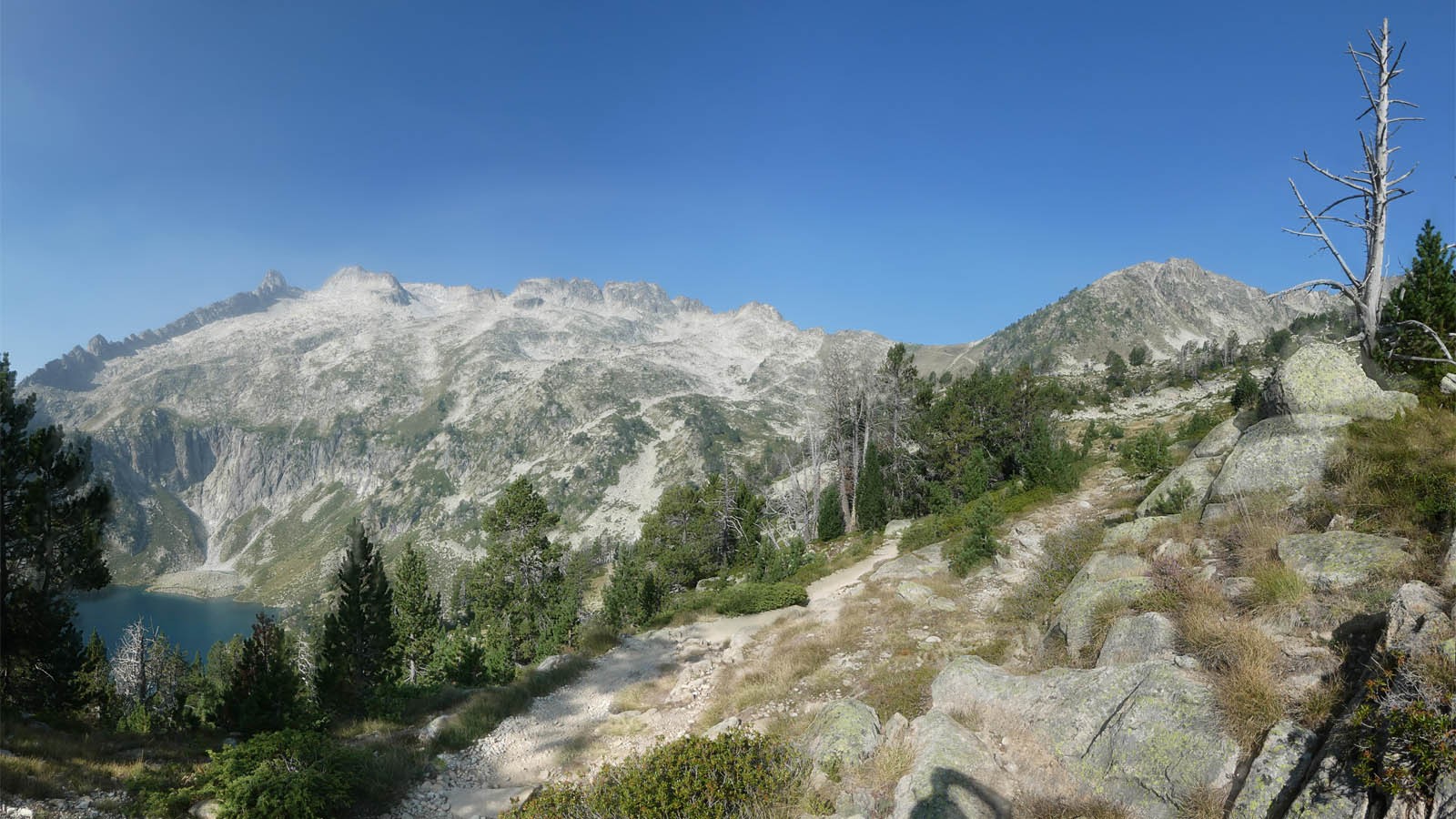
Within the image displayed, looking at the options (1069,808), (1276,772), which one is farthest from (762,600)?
(1276,772)

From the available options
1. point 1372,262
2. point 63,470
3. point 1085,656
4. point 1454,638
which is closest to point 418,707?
point 63,470

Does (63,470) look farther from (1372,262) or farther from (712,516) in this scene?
(1372,262)

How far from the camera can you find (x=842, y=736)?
10125mm

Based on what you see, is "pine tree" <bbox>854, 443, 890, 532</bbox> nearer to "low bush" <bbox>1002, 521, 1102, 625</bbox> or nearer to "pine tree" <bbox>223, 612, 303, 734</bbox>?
"low bush" <bbox>1002, 521, 1102, 625</bbox>

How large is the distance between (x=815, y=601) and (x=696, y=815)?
18624 millimetres

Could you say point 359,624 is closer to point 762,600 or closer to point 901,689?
point 762,600

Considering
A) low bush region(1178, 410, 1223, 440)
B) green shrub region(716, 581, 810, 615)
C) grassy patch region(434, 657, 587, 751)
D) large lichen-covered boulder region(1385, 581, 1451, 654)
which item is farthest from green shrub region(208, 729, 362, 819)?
low bush region(1178, 410, 1223, 440)

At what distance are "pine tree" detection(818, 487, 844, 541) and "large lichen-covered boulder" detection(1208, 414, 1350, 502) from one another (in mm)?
36154

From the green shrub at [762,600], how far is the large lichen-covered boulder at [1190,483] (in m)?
14.0

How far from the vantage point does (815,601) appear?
2633 cm

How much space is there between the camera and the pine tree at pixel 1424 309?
790 inches

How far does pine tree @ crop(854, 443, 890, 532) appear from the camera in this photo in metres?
45.3

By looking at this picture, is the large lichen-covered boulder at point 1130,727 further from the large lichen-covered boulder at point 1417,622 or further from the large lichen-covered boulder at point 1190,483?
the large lichen-covered boulder at point 1190,483

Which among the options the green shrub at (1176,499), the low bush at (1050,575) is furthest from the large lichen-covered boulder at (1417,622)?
the green shrub at (1176,499)
